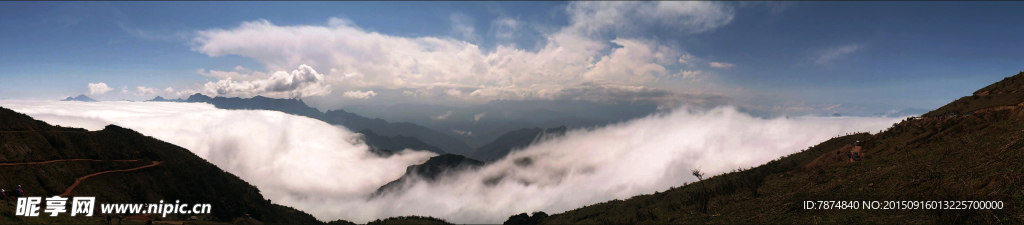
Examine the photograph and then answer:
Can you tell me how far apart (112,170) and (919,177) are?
3676 inches

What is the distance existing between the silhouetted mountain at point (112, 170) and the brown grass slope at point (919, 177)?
176 ft

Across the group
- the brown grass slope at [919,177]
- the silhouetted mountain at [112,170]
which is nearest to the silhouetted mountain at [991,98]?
the brown grass slope at [919,177]

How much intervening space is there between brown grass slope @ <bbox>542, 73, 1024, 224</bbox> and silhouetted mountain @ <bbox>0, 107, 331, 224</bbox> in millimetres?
53691

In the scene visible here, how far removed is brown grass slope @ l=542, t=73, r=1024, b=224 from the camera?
12.5m

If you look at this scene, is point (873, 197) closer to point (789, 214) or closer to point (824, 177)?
point (789, 214)

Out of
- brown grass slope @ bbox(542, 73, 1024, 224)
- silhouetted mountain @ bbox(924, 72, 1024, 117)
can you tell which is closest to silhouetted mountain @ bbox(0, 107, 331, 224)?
brown grass slope @ bbox(542, 73, 1024, 224)

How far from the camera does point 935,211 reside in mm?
12281

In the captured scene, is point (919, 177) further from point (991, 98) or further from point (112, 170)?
point (112, 170)

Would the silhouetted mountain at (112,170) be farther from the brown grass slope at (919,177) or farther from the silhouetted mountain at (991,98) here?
the silhouetted mountain at (991,98)

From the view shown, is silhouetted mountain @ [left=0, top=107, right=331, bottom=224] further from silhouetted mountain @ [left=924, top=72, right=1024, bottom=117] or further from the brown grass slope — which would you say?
silhouetted mountain @ [left=924, top=72, right=1024, bottom=117]

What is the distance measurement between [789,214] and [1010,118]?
15362 mm

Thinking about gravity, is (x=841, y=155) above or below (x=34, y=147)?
below

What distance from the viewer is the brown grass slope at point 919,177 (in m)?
12.5

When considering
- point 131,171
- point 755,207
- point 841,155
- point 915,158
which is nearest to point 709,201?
point 755,207
